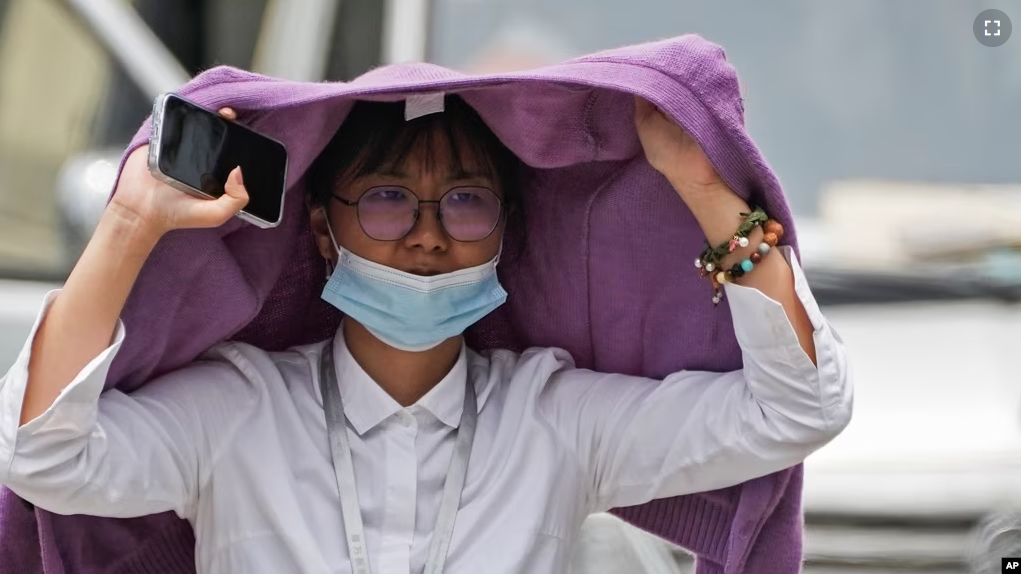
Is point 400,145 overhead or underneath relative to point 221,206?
overhead

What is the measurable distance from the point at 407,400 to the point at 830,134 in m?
1.75

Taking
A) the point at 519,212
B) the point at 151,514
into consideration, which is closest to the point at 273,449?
the point at 151,514

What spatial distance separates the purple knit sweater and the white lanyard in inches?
8.4

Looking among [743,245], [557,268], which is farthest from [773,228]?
[557,268]

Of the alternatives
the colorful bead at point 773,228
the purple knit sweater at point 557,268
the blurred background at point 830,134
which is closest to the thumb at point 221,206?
the purple knit sweater at point 557,268

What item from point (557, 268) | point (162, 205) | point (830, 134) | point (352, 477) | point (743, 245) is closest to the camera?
point (162, 205)

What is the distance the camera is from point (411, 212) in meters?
2.04

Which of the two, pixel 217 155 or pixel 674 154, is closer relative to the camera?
pixel 217 155

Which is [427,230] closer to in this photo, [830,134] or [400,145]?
[400,145]

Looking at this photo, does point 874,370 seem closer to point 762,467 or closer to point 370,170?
point 762,467

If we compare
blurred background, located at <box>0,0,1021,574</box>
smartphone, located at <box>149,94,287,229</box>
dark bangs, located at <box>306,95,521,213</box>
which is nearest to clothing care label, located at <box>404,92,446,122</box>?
dark bangs, located at <box>306,95,521,213</box>

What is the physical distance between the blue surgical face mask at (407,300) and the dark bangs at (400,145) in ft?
0.44

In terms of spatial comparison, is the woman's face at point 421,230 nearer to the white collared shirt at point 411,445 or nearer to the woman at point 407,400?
the woman at point 407,400

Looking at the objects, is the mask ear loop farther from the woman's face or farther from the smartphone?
the smartphone
